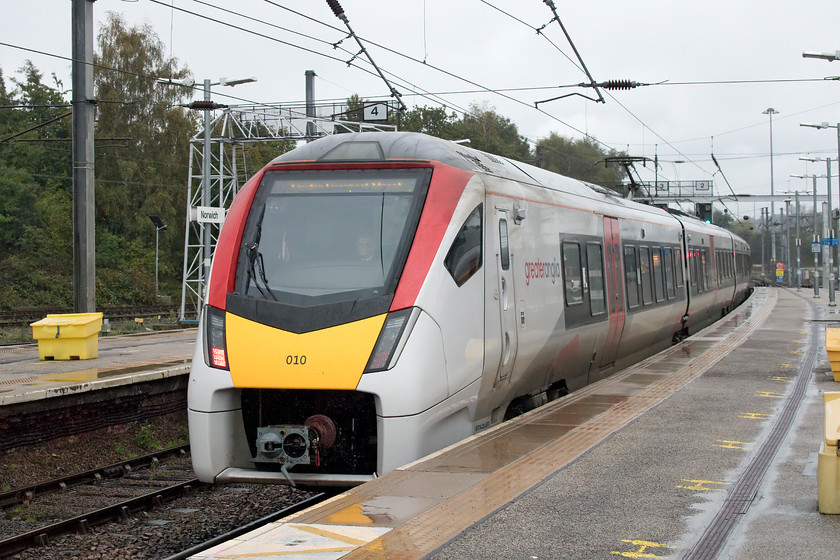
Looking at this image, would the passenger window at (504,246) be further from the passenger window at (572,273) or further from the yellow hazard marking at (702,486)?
the yellow hazard marking at (702,486)

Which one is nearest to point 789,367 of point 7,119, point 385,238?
point 385,238

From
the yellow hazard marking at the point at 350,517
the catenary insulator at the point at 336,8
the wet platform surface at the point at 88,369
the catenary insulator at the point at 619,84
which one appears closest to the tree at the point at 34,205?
the wet platform surface at the point at 88,369

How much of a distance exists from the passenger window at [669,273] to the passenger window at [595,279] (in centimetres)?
541

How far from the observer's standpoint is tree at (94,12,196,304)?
4875 centimetres

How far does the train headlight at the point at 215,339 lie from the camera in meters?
7.62

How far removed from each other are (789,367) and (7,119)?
4715 cm

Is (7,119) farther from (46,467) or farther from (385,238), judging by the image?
(385,238)

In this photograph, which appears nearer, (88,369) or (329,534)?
(329,534)

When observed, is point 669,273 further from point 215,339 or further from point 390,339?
point 215,339

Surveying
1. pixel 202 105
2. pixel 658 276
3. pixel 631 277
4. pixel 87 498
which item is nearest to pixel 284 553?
pixel 87 498

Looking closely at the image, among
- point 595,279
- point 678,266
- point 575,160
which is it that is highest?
point 575,160

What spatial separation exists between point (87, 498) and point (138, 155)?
1712 inches

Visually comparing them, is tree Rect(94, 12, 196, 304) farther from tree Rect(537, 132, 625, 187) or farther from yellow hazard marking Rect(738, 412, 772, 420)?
yellow hazard marking Rect(738, 412, 772, 420)

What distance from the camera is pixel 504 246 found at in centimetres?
915
